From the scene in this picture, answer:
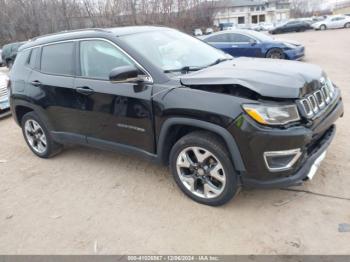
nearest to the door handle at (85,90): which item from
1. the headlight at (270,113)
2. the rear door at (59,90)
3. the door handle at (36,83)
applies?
the rear door at (59,90)

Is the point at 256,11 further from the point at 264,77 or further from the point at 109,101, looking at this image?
the point at 264,77

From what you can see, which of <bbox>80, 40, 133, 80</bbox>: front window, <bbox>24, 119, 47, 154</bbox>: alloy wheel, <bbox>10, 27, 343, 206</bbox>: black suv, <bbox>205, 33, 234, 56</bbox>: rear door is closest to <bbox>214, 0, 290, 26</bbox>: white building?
<bbox>205, 33, 234, 56</bbox>: rear door

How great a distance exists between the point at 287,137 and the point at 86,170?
2.75 meters

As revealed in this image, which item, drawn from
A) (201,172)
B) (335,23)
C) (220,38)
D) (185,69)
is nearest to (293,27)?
(335,23)

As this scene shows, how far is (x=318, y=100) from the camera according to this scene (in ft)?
9.77

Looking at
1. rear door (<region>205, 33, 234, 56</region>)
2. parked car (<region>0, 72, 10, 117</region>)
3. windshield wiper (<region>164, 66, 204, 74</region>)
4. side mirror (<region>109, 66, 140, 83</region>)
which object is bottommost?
parked car (<region>0, 72, 10, 117</region>)

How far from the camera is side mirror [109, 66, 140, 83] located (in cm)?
298

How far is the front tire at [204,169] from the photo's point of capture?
2875mm

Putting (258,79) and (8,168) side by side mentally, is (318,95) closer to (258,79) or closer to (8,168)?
(258,79)

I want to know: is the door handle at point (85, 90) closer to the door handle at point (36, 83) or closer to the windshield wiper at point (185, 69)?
the door handle at point (36, 83)

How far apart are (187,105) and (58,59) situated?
2132mm

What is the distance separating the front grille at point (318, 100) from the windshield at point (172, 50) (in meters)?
1.24

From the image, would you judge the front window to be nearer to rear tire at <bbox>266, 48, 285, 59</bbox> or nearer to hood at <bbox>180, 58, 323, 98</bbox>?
hood at <bbox>180, 58, 323, 98</bbox>

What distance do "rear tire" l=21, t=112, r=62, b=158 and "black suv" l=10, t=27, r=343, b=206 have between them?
10 cm
